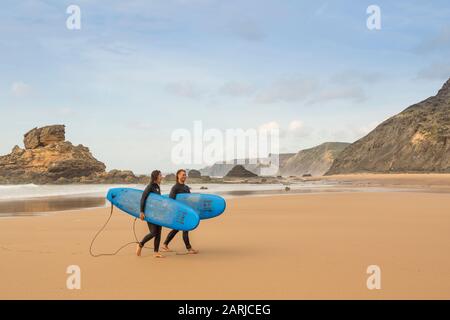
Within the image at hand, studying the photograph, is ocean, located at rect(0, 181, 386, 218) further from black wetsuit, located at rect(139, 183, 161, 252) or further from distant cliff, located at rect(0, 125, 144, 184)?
distant cliff, located at rect(0, 125, 144, 184)

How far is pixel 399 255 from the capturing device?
7.61 m

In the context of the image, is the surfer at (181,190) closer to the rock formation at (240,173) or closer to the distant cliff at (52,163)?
the distant cliff at (52,163)

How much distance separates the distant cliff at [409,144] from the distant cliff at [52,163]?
52.1m

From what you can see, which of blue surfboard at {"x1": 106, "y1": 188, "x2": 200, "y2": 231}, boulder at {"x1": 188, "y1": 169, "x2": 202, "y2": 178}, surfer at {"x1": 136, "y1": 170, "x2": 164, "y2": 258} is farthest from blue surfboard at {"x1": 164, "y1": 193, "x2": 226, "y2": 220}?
boulder at {"x1": 188, "y1": 169, "x2": 202, "y2": 178}

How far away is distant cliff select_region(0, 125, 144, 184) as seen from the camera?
3073 inches

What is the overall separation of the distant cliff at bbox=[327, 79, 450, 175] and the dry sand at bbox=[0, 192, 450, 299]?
72.2 metres

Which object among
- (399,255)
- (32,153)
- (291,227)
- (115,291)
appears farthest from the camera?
(32,153)

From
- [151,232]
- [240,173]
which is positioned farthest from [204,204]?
[240,173]

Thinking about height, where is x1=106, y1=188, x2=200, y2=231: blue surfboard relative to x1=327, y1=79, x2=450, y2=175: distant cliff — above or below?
below

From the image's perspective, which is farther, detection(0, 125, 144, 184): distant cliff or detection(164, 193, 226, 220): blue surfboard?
detection(0, 125, 144, 184): distant cliff
